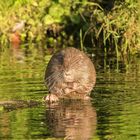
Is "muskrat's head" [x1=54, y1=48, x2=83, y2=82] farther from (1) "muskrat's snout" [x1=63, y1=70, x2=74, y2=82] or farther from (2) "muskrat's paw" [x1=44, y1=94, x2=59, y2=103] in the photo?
(2) "muskrat's paw" [x1=44, y1=94, x2=59, y2=103]

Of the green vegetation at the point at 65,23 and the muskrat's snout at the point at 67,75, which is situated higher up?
the green vegetation at the point at 65,23

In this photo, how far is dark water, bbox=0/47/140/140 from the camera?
9453 mm

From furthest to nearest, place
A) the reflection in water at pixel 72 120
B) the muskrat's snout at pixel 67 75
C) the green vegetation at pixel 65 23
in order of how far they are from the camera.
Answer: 1. the green vegetation at pixel 65 23
2. the muskrat's snout at pixel 67 75
3. the reflection in water at pixel 72 120

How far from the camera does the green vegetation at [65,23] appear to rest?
17.5m

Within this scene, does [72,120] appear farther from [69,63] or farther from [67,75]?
[69,63]

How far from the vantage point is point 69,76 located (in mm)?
11328

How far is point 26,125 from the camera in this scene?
9984mm

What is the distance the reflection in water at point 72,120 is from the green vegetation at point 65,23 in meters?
6.05

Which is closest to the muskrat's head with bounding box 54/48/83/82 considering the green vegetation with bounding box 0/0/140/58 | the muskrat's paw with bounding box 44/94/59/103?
the muskrat's paw with bounding box 44/94/59/103

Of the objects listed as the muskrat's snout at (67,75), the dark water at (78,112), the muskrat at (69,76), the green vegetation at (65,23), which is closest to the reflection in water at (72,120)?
the dark water at (78,112)

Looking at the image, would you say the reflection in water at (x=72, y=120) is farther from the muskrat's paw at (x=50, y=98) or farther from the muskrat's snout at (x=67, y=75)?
the muskrat's snout at (x=67, y=75)

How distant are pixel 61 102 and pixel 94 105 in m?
0.54

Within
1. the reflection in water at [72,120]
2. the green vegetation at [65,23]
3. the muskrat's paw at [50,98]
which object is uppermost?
Result: the green vegetation at [65,23]

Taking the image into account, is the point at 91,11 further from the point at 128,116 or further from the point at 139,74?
the point at 128,116
